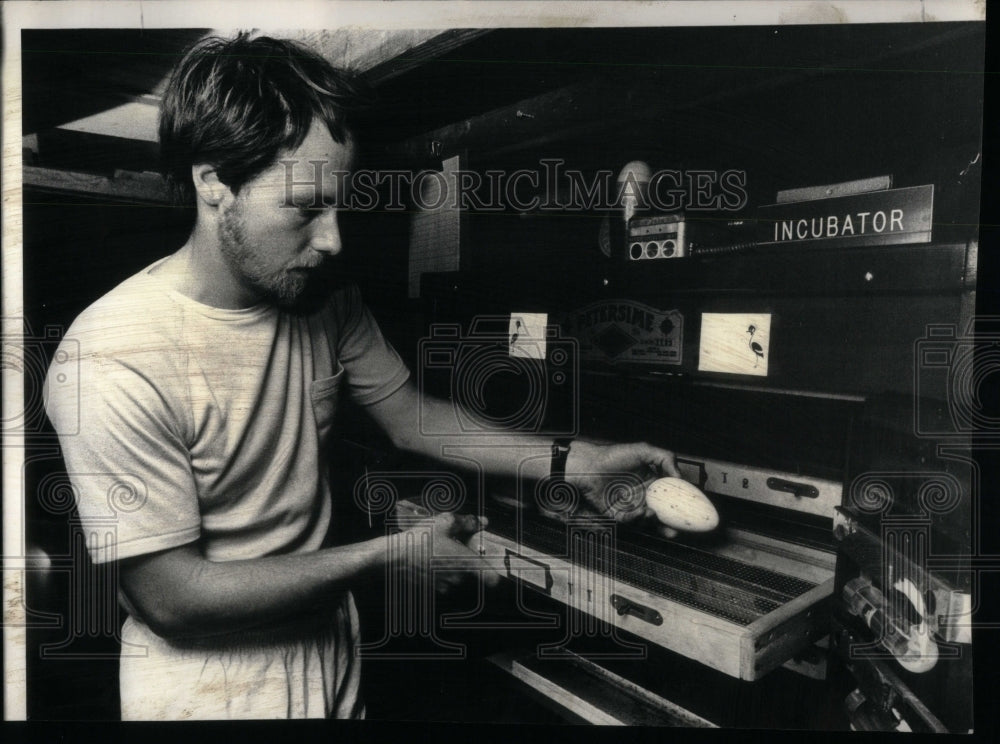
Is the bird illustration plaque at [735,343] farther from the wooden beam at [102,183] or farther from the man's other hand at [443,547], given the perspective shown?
the wooden beam at [102,183]

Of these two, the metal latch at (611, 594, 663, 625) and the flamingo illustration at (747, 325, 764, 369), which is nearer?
the metal latch at (611, 594, 663, 625)

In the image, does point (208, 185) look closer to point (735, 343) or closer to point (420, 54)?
point (420, 54)

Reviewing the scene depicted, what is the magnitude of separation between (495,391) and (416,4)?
2.26 ft

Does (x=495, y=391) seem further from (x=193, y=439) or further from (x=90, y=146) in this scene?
(x=90, y=146)

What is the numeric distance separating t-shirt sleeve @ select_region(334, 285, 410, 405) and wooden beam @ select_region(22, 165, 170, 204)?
0.36 metres

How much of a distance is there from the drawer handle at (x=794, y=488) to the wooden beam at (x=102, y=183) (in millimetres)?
1129

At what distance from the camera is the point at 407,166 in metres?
1.17

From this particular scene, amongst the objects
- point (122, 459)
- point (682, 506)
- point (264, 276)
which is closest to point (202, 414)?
point (122, 459)

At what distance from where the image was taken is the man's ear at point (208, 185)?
1141mm

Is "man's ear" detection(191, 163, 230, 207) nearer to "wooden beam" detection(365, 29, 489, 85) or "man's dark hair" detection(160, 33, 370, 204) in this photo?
"man's dark hair" detection(160, 33, 370, 204)

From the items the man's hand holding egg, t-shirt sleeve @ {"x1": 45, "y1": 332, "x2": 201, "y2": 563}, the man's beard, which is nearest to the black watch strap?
the man's hand holding egg

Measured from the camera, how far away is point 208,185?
3.75 feet

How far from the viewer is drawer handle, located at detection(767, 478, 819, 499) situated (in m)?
1.06

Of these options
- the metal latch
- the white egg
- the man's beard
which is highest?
the man's beard
